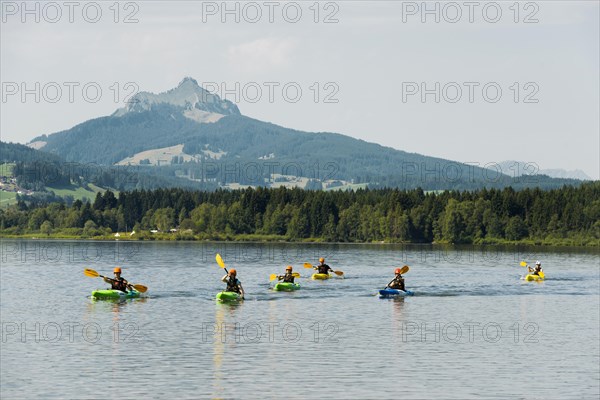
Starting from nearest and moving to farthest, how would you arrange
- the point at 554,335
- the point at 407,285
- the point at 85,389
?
1. the point at 85,389
2. the point at 554,335
3. the point at 407,285

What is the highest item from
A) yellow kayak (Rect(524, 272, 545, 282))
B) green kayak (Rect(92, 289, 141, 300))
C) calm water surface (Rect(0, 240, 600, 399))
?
yellow kayak (Rect(524, 272, 545, 282))

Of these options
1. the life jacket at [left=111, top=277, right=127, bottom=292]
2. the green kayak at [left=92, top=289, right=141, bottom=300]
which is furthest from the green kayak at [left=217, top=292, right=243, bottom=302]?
the life jacket at [left=111, top=277, right=127, bottom=292]

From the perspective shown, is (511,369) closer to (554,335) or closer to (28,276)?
(554,335)

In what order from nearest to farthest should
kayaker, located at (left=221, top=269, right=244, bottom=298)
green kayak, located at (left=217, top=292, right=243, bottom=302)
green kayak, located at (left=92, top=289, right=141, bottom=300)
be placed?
green kayak, located at (left=217, top=292, right=243, bottom=302) < kayaker, located at (left=221, top=269, right=244, bottom=298) < green kayak, located at (left=92, top=289, right=141, bottom=300)

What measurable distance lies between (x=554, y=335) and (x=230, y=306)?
22.4 meters

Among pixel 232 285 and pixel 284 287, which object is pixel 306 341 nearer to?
pixel 232 285

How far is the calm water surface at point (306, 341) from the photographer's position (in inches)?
1446

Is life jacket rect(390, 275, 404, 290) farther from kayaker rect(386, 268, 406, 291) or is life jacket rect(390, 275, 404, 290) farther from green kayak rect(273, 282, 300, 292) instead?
green kayak rect(273, 282, 300, 292)

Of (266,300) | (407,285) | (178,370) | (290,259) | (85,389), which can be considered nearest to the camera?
A: (85,389)

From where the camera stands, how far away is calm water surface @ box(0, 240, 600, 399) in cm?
3672

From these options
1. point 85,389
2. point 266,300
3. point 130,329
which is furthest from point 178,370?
point 266,300

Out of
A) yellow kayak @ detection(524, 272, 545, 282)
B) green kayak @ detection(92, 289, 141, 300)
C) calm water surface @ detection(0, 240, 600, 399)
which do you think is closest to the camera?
calm water surface @ detection(0, 240, 600, 399)

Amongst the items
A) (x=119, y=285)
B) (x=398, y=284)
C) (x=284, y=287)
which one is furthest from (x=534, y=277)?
(x=119, y=285)

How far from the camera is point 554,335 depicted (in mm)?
52219
